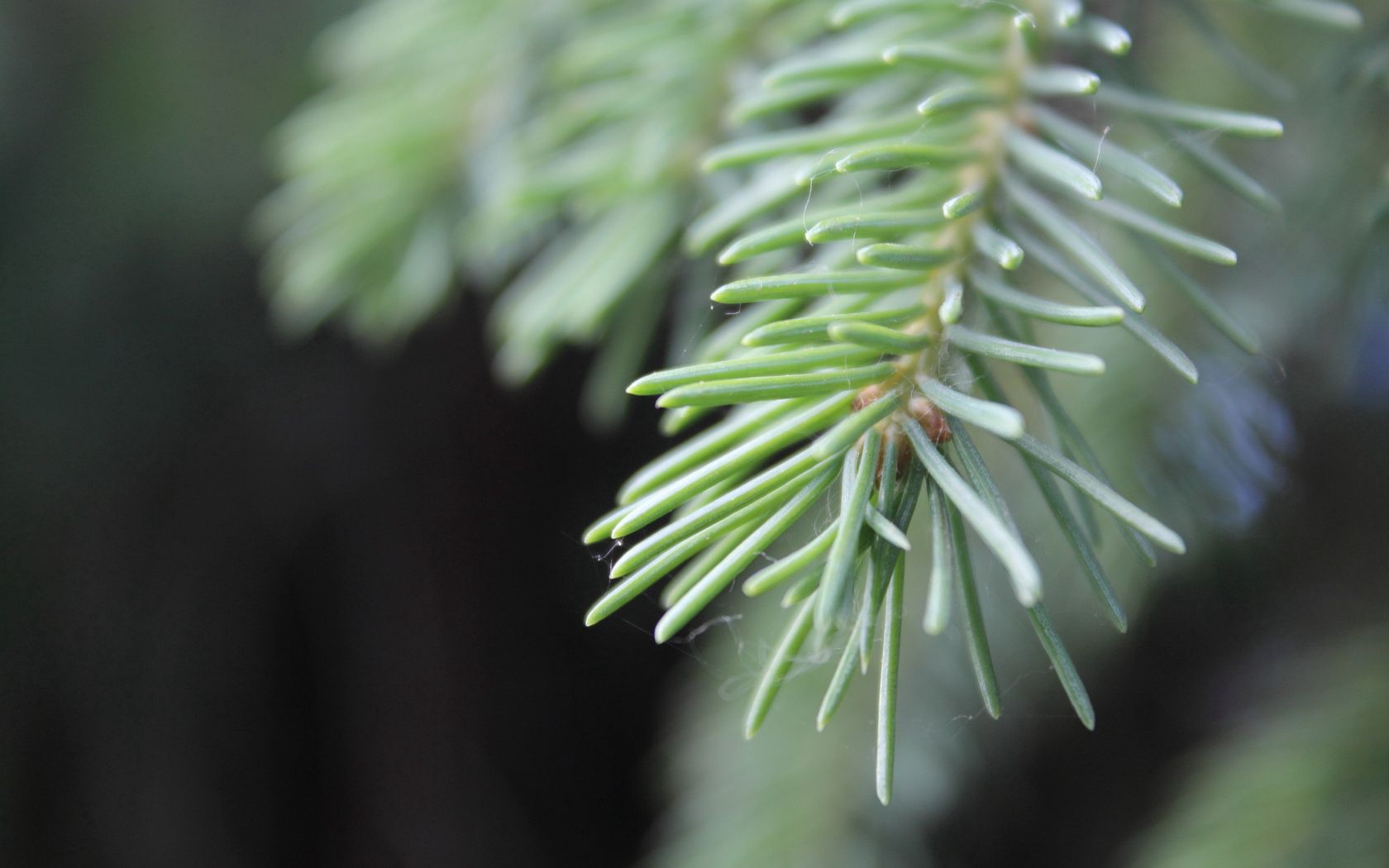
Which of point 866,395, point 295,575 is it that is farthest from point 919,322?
point 295,575

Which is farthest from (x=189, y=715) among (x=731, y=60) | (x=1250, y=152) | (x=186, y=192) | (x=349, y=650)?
(x=1250, y=152)

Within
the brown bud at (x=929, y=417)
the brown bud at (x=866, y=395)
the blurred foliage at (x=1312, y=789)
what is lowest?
the blurred foliage at (x=1312, y=789)

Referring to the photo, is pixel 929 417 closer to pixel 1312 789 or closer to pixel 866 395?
pixel 866 395

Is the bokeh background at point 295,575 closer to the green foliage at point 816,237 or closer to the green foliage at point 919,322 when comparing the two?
the green foliage at point 816,237

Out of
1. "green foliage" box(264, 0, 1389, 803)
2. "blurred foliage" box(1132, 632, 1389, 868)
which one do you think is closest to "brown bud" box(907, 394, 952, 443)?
"green foliage" box(264, 0, 1389, 803)

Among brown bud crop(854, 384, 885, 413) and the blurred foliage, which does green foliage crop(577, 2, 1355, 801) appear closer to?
brown bud crop(854, 384, 885, 413)

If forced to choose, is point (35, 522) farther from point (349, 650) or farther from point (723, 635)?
point (723, 635)

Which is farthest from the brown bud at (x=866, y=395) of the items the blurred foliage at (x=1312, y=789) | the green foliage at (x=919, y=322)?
the blurred foliage at (x=1312, y=789)

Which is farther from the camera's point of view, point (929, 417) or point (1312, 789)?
point (1312, 789)

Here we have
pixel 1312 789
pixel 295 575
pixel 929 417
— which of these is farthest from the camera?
pixel 295 575
